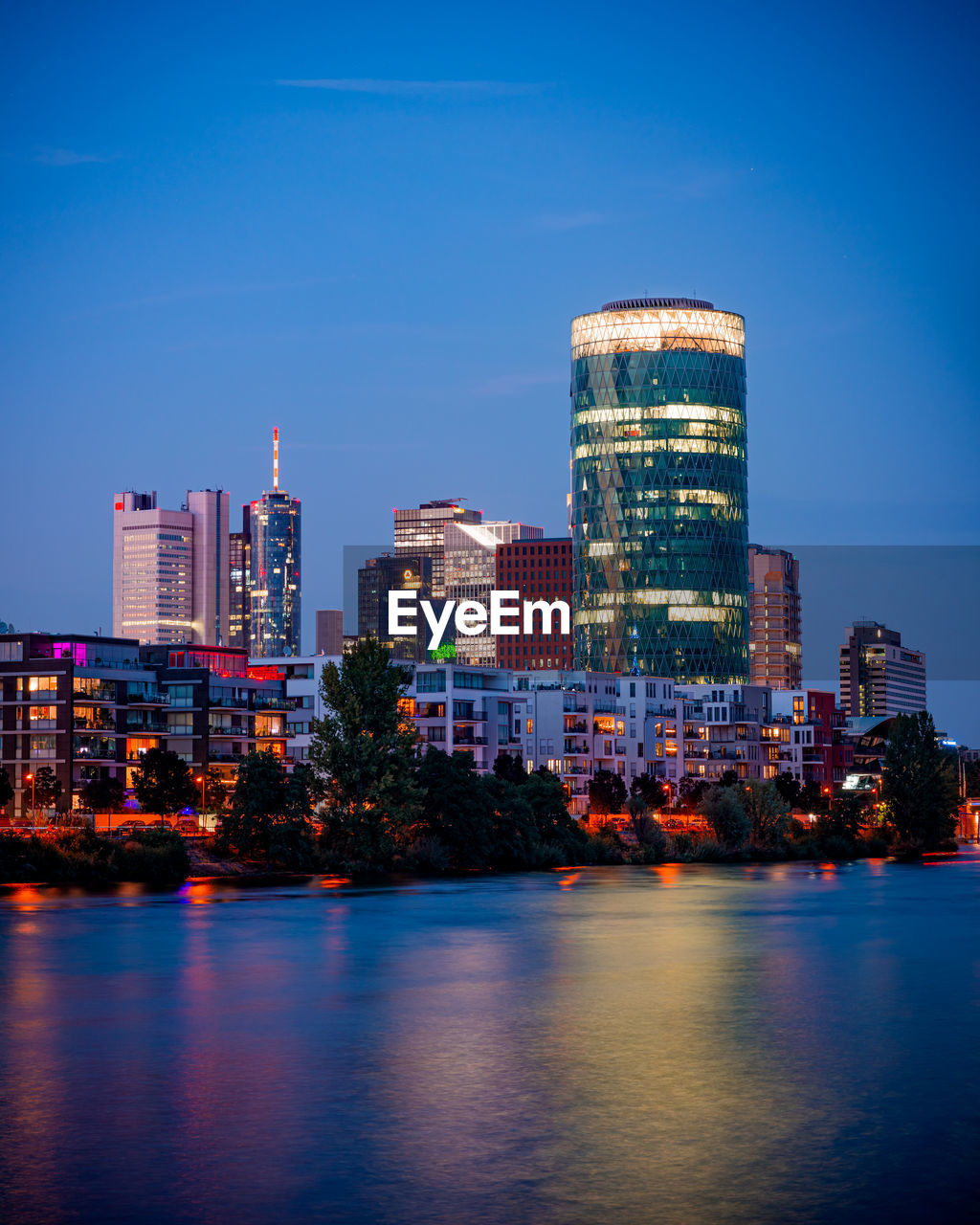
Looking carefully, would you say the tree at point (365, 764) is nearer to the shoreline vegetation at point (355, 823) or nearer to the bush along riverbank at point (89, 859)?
the shoreline vegetation at point (355, 823)

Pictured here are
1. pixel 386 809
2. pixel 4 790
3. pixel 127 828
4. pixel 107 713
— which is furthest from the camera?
pixel 107 713

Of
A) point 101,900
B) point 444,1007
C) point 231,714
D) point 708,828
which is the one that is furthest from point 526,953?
point 231,714

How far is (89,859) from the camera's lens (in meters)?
109

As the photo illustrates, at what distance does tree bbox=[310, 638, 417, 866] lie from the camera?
123 m

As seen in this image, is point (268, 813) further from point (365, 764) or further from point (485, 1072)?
point (485, 1072)

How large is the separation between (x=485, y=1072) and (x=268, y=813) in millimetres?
81130

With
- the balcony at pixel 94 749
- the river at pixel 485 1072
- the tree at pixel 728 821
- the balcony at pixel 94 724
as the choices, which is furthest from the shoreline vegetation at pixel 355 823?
the river at pixel 485 1072

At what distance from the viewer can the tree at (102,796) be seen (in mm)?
158750

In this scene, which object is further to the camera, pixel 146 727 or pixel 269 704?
pixel 269 704

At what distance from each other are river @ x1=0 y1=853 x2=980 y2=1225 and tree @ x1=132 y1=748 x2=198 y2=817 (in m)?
78.3

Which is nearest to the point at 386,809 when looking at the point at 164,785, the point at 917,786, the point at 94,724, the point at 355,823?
the point at 355,823

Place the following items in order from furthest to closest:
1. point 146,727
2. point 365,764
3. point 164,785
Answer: point 146,727 < point 164,785 < point 365,764

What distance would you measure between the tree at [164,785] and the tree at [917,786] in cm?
7924

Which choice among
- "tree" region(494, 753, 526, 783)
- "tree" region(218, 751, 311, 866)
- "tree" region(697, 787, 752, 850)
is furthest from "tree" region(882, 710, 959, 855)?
"tree" region(218, 751, 311, 866)
